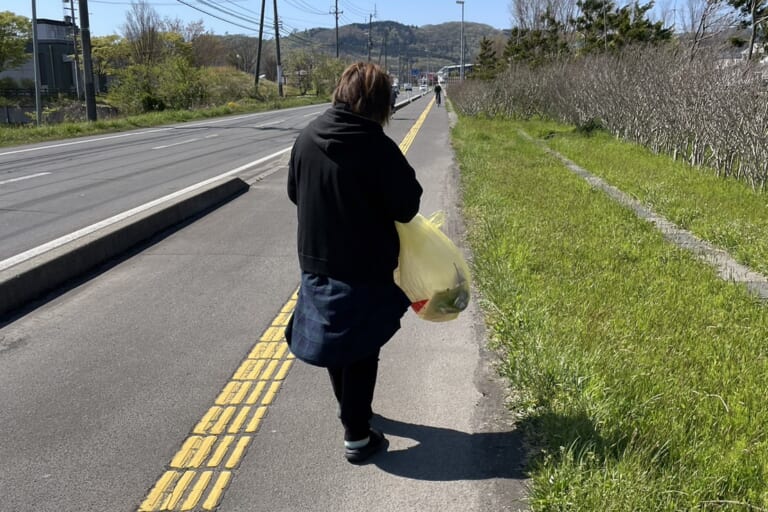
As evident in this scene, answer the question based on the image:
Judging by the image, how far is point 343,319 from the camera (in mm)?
3270

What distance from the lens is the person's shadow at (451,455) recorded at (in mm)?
3457

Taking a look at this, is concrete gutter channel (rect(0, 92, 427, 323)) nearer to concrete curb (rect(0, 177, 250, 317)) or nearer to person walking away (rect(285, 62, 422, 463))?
concrete curb (rect(0, 177, 250, 317))

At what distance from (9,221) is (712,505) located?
371 inches

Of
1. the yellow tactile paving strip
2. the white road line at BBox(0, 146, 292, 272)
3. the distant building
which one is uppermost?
the distant building

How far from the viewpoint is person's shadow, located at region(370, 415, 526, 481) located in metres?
3.46

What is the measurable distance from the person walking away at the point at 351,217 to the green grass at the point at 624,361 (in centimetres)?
111

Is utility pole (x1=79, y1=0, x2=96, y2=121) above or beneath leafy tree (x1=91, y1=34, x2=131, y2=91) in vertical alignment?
beneath

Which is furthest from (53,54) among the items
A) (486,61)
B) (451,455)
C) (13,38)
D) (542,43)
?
(451,455)

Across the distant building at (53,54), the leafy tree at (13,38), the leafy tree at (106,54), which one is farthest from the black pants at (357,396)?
the leafy tree at (106,54)

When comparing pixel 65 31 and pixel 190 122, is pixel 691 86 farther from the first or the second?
pixel 65 31

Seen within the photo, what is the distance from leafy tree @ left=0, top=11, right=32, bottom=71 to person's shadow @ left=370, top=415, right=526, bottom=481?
73.8m

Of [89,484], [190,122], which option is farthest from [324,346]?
[190,122]

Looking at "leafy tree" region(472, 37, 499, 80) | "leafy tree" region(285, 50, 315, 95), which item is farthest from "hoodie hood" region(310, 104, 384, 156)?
"leafy tree" region(285, 50, 315, 95)

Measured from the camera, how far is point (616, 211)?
31.9 ft
